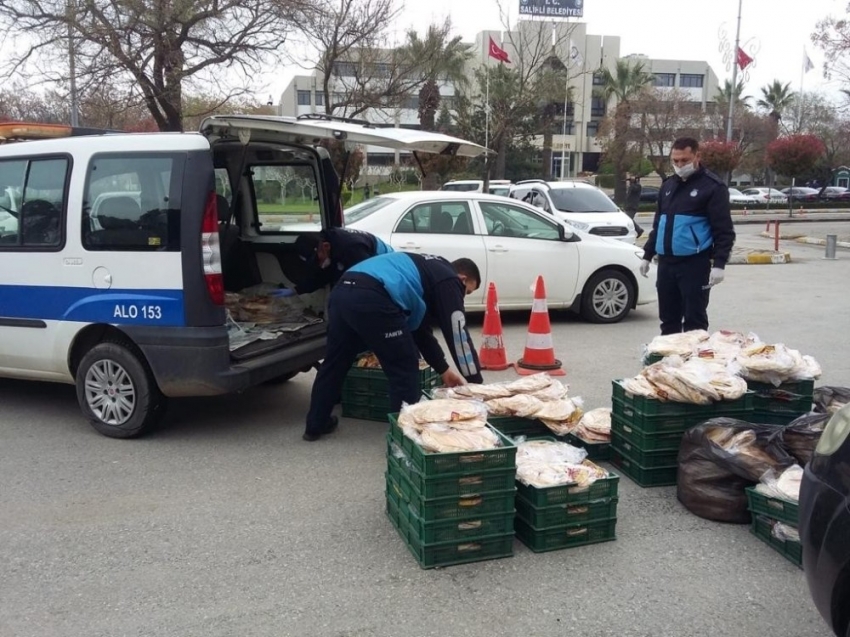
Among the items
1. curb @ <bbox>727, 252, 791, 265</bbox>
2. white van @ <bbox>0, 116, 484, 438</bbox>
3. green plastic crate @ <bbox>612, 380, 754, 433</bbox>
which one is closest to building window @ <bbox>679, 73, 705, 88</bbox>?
curb @ <bbox>727, 252, 791, 265</bbox>

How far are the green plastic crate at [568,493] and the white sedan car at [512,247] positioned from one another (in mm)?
5293

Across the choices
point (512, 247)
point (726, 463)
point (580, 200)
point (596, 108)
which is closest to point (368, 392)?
point (726, 463)

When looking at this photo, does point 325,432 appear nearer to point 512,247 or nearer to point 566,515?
point 566,515

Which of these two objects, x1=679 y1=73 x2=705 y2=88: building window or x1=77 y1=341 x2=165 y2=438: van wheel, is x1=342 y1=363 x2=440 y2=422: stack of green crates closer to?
x1=77 y1=341 x2=165 y2=438: van wheel

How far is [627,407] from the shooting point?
467 centimetres

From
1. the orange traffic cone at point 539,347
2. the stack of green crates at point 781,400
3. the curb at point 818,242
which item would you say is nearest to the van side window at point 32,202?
the orange traffic cone at point 539,347

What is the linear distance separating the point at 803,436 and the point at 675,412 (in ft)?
2.26

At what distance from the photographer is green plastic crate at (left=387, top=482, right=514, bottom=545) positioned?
3654 mm

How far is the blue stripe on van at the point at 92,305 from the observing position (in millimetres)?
5062

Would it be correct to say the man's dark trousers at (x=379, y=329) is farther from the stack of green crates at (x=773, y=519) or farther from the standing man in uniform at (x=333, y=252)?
the stack of green crates at (x=773, y=519)

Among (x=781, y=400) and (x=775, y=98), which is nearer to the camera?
(x=781, y=400)

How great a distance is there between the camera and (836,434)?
8.62 feet

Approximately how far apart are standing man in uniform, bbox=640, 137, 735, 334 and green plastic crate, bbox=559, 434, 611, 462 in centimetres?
185

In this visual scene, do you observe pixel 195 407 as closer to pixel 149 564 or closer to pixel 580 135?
pixel 149 564
